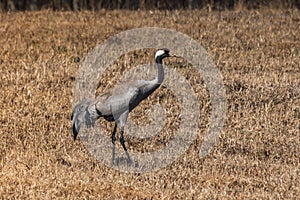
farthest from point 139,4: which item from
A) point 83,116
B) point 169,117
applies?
point 83,116

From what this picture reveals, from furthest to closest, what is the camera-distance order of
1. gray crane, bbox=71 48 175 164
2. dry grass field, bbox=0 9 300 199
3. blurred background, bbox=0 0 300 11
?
blurred background, bbox=0 0 300 11 → gray crane, bbox=71 48 175 164 → dry grass field, bbox=0 9 300 199

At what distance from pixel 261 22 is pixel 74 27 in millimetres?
3543

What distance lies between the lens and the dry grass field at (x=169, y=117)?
6.70 meters

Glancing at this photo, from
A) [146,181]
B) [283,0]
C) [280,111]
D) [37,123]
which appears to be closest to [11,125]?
[37,123]

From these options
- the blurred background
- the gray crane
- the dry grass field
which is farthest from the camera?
the blurred background

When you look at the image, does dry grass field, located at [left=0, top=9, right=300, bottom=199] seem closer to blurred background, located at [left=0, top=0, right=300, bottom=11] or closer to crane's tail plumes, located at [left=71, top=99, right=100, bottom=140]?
crane's tail plumes, located at [left=71, top=99, right=100, bottom=140]

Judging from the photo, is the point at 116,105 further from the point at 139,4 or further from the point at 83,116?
the point at 139,4

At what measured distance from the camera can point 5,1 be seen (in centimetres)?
2019

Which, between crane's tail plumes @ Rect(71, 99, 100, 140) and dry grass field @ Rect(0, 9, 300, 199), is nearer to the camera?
dry grass field @ Rect(0, 9, 300, 199)


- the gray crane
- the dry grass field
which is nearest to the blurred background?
the dry grass field

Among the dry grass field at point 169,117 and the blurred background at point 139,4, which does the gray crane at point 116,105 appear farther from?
the blurred background at point 139,4

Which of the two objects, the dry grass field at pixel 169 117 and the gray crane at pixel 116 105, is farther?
the gray crane at pixel 116 105

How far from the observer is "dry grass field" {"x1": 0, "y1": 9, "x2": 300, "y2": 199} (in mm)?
6703

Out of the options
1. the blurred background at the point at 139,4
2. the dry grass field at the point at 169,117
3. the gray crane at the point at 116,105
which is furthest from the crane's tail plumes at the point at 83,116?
the blurred background at the point at 139,4
